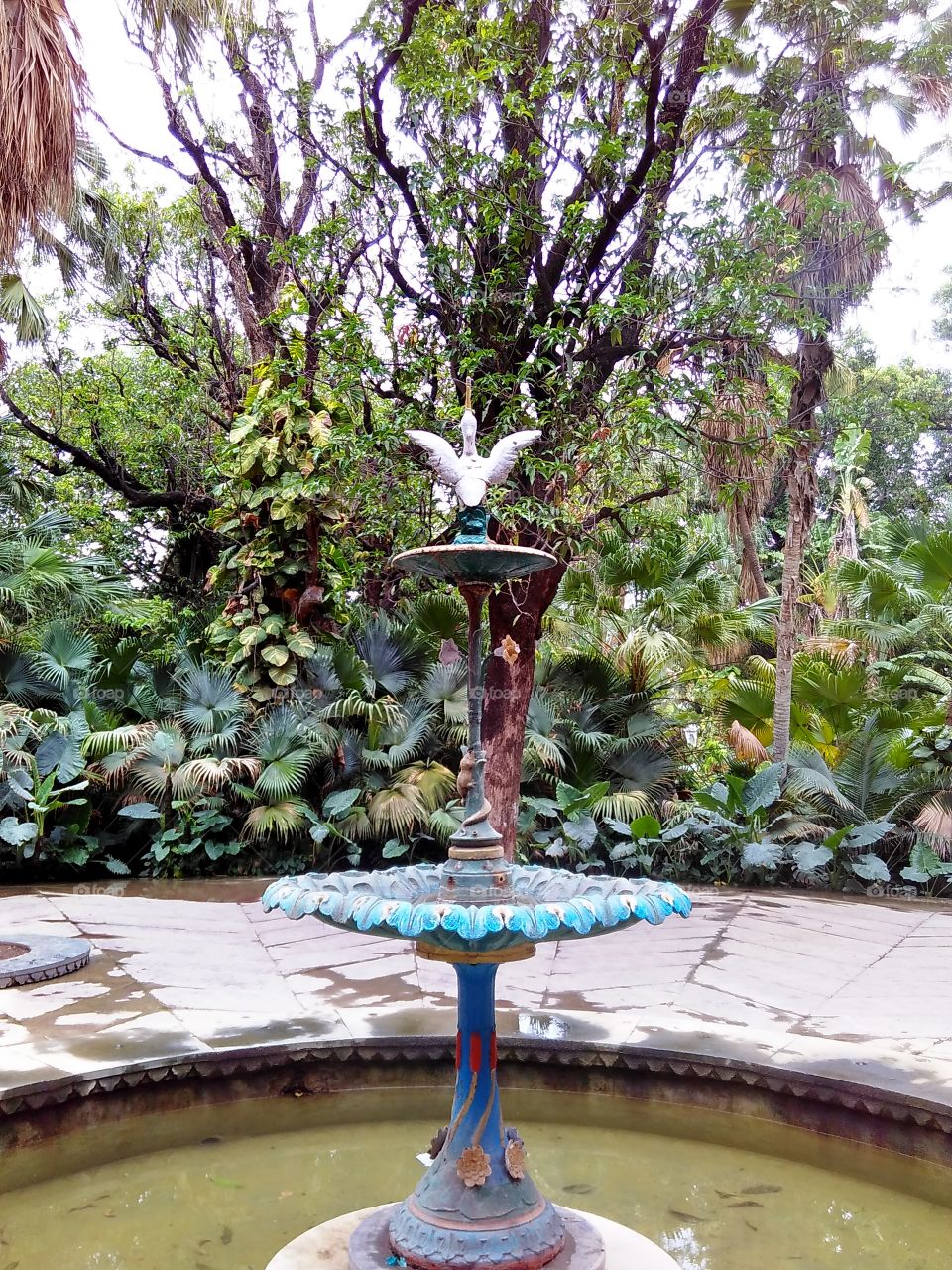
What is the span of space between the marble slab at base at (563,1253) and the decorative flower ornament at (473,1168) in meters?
0.29

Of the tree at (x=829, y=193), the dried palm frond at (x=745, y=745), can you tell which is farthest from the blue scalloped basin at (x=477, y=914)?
the dried palm frond at (x=745, y=745)

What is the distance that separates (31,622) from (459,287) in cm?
625

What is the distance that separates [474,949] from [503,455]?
1501 millimetres

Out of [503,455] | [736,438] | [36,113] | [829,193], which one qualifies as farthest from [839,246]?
[503,455]

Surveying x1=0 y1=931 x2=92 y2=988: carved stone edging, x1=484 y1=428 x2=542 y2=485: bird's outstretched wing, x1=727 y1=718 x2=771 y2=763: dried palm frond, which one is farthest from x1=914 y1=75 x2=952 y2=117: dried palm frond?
x1=0 y1=931 x2=92 y2=988: carved stone edging

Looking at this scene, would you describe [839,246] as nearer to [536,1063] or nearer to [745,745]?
[745,745]

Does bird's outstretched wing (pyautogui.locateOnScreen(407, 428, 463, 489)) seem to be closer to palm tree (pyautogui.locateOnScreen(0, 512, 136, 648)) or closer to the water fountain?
the water fountain

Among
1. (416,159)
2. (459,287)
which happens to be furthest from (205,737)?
(416,159)

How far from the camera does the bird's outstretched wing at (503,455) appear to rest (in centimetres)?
308

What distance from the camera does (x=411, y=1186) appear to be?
3.57m

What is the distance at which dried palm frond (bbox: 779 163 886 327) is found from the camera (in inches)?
317

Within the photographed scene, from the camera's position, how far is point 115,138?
1036 centimetres

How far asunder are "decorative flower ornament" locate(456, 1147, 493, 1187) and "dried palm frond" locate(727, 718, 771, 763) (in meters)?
7.87

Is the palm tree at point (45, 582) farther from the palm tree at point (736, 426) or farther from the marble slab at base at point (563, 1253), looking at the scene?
the marble slab at base at point (563, 1253)
